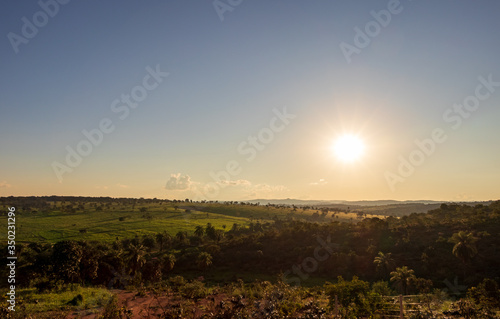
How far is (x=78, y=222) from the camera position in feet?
496

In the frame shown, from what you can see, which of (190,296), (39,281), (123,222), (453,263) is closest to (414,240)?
(453,263)

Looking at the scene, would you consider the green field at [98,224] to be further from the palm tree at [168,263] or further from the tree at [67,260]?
the tree at [67,260]

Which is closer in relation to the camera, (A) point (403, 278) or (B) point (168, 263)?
(A) point (403, 278)

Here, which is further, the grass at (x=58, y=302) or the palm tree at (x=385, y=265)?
the palm tree at (x=385, y=265)

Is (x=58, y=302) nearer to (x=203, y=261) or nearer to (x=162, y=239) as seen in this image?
(x=203, y=261)

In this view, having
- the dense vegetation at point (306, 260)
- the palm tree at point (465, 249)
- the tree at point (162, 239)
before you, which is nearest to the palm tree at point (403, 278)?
the dense vegetation at point (306, 260)

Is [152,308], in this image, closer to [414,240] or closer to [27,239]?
[414,240]

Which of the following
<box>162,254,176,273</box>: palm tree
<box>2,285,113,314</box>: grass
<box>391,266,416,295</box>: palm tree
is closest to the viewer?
<box>2,285,113,314</box>: grass

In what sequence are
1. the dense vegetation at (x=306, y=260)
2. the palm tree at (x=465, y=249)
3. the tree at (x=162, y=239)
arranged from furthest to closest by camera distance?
the tree at (x=162, y=239)
the palm tree at (x=465, y=249)
the dense vegetation at (x=306, y=260)

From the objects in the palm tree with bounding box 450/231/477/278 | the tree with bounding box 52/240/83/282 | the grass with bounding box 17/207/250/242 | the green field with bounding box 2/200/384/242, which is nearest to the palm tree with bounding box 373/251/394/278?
the palm tree with bounding box 450/231/477/278

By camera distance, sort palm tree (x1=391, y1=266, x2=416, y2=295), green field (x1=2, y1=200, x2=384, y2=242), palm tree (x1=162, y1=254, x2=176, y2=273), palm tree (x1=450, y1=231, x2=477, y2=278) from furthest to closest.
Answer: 1. green field (x1=2, y1=200, x2=384, y2=242)
2. palm tree (x1=162, y1=254, x2=176, y2=273)
3. palm tree (x1=450, y1=231, x2=477, y2=278)
4. palm tree (x1=391, y1=266, x2=416, y2=295)

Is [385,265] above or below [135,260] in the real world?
below

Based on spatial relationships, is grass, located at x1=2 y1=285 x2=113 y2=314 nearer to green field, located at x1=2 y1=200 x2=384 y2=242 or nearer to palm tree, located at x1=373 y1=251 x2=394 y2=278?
palm tree, located at x1=373 y1=251 x2=394 y2=278

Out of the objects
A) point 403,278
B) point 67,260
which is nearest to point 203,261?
point 403,278
